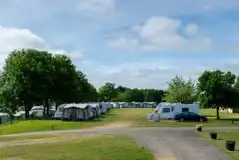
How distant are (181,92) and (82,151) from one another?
64.1 meters

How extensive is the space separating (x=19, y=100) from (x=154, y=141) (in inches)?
1751

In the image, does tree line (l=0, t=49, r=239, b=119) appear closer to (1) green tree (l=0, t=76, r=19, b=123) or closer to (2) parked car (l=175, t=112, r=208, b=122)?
(1) green tree (l=0, t=76, r=19, b=123)

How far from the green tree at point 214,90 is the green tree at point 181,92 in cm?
2250

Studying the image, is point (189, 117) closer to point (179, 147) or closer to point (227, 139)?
point (227, 139)

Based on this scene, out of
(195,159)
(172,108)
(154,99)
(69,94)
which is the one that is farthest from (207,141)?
(154,99)

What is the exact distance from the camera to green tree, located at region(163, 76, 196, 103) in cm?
8791

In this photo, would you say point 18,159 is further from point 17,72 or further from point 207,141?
point 17,72

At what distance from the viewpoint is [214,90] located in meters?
62.0

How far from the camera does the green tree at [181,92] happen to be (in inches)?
3461

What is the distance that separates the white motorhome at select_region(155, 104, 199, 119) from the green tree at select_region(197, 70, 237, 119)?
1.83 metres

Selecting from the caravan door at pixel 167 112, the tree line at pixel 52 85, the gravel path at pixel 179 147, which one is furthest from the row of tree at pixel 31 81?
the gravel path at pixel 179 147

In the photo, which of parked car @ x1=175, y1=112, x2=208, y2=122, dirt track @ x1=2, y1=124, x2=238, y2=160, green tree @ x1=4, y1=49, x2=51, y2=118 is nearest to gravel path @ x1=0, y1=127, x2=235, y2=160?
dirt track @ x1=2, y1=124, x2=238, y2=160

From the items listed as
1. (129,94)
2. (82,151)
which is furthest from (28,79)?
(129,94)

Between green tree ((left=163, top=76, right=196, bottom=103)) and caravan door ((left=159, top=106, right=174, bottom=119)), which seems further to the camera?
green tree ((left=163, top=76, right=196, bottom=103))
